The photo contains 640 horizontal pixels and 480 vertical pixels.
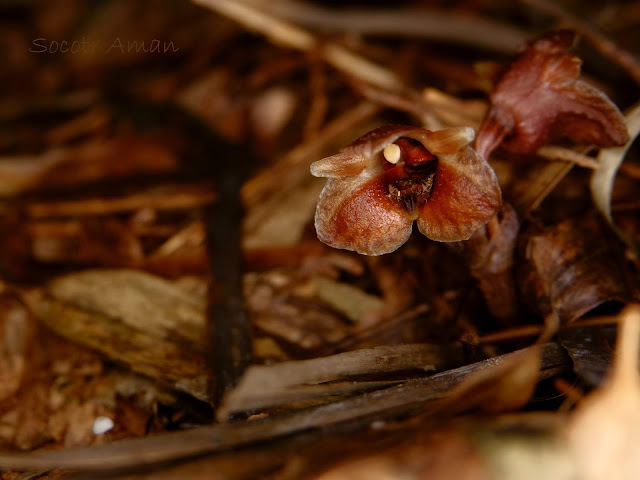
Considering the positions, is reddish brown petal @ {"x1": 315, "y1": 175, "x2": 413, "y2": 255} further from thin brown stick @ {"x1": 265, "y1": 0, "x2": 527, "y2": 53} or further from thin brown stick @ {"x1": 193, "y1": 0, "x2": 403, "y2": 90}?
thin brown stick @ {"x1": 265, "y1": 0, "x2": 527, "y2": 53}

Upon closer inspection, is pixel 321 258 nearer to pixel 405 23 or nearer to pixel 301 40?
pixel 301 40

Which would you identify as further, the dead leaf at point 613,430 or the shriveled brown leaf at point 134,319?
the shriveled brown leaf at point 134,319

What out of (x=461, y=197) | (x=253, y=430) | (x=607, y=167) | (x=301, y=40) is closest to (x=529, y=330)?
(x=461, y=197)

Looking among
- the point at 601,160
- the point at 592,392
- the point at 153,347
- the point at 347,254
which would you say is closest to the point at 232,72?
the point at 347,254

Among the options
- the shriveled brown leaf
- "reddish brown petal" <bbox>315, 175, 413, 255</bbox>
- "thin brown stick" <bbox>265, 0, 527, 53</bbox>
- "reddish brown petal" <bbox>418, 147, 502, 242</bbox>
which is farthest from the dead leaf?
"thin brown stick" <bbox>265, 0, 527, 53</bbox>

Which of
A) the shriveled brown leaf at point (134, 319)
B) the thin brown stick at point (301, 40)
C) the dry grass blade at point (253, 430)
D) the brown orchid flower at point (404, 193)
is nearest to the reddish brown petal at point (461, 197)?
the brown orchid flower at point (404, 193)

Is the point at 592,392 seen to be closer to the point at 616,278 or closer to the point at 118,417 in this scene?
the point at 616,278

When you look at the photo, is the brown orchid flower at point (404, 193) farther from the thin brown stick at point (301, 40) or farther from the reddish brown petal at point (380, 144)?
the thin brown stick at point (301, 40)
